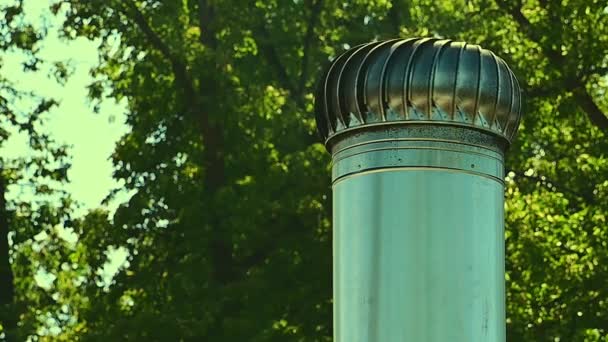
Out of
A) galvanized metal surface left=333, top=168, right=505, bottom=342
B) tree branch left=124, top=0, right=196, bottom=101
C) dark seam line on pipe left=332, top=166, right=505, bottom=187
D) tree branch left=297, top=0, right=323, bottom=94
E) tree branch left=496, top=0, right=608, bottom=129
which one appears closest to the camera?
galvanized metal surface left=333, top=168, right=505, bottom=342

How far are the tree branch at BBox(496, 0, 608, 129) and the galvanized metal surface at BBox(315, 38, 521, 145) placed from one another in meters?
13.9

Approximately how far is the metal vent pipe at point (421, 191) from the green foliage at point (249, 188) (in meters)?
12.5

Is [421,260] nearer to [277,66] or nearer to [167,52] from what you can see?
[167,52]

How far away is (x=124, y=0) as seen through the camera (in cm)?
2008

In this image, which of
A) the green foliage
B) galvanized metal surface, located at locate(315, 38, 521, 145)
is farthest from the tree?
galvanized metal surface, located at locate(315, 38, 521, 145)

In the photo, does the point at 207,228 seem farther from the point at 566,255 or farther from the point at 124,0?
the point at 566,255

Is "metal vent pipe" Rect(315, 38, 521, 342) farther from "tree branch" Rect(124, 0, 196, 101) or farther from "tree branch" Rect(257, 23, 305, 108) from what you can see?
"tree branch" Rect(257, 23, 305, 108)

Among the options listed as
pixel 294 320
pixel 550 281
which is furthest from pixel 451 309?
pixel 294 320

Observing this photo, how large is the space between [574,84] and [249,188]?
15.3ft

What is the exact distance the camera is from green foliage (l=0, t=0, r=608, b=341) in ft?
56.6

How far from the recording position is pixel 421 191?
3.75 metres

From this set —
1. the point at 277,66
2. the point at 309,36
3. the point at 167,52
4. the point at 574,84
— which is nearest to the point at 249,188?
the point at 167,52

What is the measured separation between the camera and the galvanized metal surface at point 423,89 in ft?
12.4

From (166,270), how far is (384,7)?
6763 millimetres
